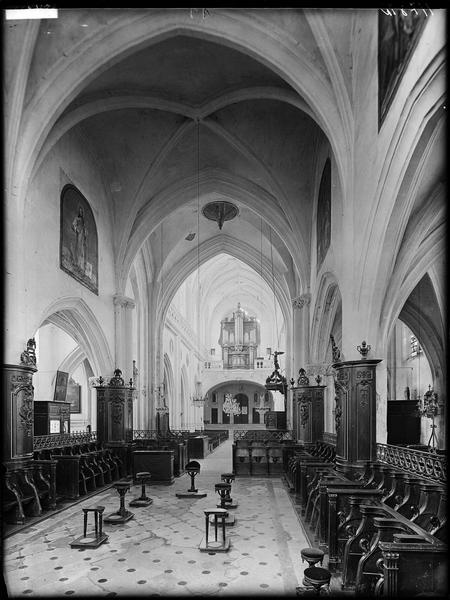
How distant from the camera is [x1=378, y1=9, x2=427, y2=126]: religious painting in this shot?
6.71m

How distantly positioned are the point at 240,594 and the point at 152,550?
208cm

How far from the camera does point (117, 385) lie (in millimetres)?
17469

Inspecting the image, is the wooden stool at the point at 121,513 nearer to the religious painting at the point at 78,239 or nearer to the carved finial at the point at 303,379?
A: the religious painting at the point at 78,239

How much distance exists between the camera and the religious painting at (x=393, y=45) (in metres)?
6.71

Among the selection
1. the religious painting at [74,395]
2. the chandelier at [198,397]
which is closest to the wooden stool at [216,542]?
the religious painting at [74,395]

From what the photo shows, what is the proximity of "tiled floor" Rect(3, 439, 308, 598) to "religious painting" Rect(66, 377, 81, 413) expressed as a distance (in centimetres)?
1782

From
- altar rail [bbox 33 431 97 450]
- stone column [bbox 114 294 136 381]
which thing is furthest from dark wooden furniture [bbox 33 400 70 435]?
stone column [bbox 114 294 136 381]

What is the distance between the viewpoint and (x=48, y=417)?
20094 mm

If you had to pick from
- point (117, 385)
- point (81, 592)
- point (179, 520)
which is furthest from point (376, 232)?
point (117, 385)

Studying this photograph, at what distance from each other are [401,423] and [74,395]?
17985 millimetres

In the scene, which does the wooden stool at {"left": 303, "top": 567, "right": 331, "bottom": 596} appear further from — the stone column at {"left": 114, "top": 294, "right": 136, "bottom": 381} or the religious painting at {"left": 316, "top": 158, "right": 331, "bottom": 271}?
the stone column at {"left": 114, "top": 294, "right": 136, "bottom": 381}

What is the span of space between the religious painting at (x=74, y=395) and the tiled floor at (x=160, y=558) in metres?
17.8

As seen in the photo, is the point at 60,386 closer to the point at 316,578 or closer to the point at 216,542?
the point at 216,542

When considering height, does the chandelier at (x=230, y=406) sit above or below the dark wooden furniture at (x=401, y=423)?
below
